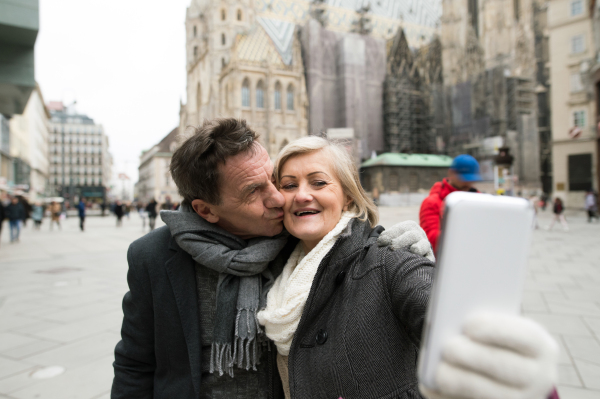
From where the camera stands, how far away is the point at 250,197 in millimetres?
1562

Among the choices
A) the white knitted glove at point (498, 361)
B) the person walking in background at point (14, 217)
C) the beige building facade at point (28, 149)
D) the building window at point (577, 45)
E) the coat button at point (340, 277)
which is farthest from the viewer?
the beige building facade at point (28, 149)

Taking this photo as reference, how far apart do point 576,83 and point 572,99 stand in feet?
3.58

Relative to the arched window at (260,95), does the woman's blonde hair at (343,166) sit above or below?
below

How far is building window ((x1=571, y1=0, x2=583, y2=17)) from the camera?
2619 centimetres

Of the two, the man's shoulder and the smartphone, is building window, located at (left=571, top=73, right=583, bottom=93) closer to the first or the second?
the man's shoulder

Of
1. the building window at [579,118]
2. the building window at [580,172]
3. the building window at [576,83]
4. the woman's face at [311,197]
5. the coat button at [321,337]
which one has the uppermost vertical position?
the building window at [576,83]

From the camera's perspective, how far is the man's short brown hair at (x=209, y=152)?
1489mm

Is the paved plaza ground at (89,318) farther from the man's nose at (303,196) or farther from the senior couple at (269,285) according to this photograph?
the man's nose at (303,196)

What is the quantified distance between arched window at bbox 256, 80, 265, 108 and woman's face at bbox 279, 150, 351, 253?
37511 millimetres

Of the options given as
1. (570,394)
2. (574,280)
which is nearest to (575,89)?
(574,280)

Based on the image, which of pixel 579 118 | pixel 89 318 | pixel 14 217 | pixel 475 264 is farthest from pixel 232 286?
pixel 579 118

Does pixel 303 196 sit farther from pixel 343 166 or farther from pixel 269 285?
pixel 269 285

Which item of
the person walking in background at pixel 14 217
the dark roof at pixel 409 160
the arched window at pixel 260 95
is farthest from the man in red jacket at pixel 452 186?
the arched window at pixel 260 95

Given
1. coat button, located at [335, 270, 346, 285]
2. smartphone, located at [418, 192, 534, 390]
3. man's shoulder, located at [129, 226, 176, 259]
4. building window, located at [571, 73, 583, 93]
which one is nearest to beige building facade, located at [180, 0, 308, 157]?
building window, located at [571, 73, 583, 93]
